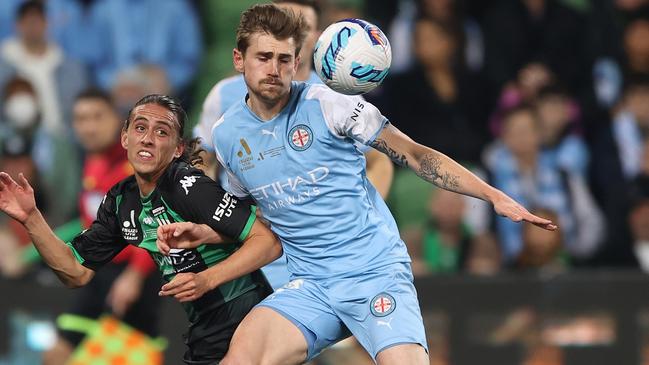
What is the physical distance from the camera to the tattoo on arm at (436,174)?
20.3 ft

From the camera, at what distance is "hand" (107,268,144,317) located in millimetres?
9211

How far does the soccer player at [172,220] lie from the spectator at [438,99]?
4493 millimetres

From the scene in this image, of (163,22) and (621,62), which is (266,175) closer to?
(163,22)

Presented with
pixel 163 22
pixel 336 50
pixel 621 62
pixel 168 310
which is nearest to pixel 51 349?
pixel 168 310

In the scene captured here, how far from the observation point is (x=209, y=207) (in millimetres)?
6090

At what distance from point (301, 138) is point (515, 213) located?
102 centimetres

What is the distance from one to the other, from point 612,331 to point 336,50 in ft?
14.5

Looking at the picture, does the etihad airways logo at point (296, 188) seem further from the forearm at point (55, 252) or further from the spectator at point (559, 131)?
the spectator at point (559, 131)

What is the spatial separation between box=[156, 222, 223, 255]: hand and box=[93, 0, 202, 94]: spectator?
17.0 ft

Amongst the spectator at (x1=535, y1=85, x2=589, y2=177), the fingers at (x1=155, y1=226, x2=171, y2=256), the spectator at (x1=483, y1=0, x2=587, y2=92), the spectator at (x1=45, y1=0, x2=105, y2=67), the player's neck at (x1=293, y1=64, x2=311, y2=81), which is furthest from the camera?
the spectator at (x1=483, y1=0, x2=587, y2=92)

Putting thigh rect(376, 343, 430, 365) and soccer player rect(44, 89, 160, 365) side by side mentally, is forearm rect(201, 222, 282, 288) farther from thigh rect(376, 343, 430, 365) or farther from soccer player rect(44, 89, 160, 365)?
soccer player rect(44, 89, 160, 365)

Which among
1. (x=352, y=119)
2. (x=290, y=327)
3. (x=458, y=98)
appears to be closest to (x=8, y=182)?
(x=290, y=327)

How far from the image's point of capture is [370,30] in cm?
616

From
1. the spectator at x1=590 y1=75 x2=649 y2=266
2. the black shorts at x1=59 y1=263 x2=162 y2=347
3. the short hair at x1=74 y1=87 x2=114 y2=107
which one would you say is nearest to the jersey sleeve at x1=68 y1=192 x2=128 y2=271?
the black shorts at x1=59 y1=263 x2=162 y2=347
